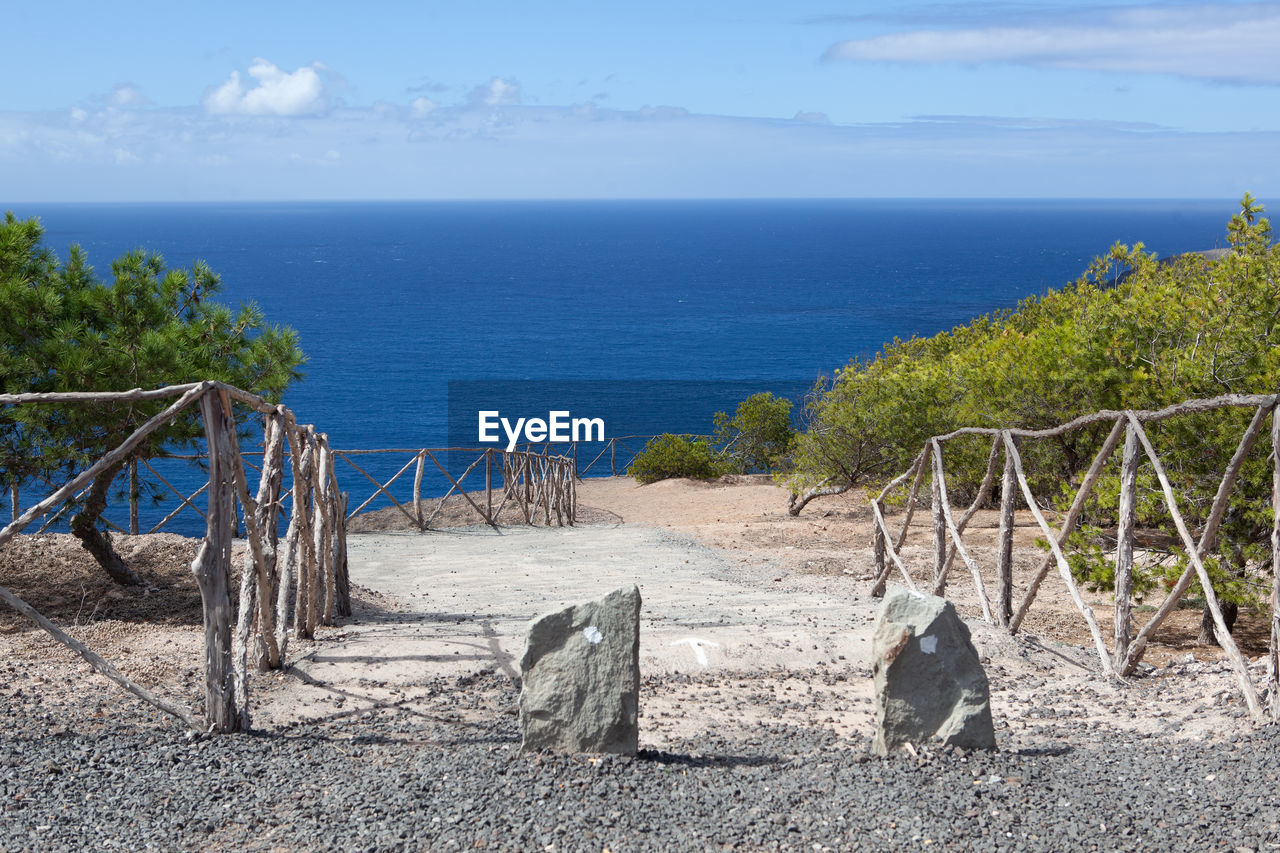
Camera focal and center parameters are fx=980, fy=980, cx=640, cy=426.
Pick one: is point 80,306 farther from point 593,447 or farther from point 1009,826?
point 593,447

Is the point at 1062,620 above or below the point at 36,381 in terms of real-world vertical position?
below

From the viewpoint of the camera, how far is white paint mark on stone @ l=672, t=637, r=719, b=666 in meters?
6.90

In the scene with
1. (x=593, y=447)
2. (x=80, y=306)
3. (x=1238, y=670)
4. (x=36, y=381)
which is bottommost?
(x=593, y=447)

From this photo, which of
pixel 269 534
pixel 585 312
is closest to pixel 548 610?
pixel 269 534

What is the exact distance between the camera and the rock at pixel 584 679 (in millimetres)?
4805

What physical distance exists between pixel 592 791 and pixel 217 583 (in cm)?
218

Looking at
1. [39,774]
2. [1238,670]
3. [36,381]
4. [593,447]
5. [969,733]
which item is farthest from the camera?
Answer: [593,447]

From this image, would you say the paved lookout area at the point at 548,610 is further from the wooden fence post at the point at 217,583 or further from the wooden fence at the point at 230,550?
the wooden fence post at the point at 217,583

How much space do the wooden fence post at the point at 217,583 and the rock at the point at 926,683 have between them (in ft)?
11.0

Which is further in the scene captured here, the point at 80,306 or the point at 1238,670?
the point at 80,306

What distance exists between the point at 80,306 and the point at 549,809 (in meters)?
6.16

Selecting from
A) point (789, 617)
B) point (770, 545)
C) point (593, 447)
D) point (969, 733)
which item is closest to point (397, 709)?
point (969, 733)

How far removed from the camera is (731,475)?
3159 centimetres

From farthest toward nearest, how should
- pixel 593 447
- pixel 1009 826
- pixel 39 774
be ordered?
pixel 593 447 < pixel 39 774 < pixel 1009 826
